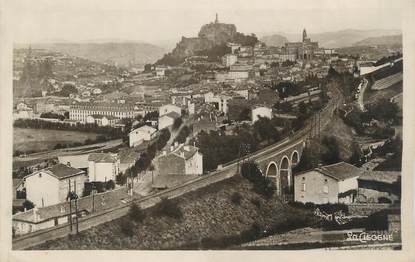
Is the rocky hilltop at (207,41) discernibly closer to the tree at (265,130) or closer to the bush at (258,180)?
the tree at (265,130)

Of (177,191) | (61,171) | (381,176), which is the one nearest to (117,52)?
(61,171)

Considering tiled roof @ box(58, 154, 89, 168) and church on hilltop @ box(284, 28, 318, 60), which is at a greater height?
church on hilltop @ box(284, 28, 318, 60)

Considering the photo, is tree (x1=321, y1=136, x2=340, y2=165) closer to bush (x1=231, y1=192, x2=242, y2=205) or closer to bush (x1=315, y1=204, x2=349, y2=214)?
bush (x1=315, y1=204, x2=349, y2=214)

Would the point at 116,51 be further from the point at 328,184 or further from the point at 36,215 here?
the point at 328,184

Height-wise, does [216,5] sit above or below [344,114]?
above

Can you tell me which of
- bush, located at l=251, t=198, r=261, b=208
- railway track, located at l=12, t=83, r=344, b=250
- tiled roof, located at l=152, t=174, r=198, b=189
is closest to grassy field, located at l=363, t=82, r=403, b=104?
railway track, located at l=12, t=83, r=344, b=250

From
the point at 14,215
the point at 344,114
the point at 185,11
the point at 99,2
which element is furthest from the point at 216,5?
the point at 14,215

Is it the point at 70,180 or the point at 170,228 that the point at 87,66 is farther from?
the point at 170,228
